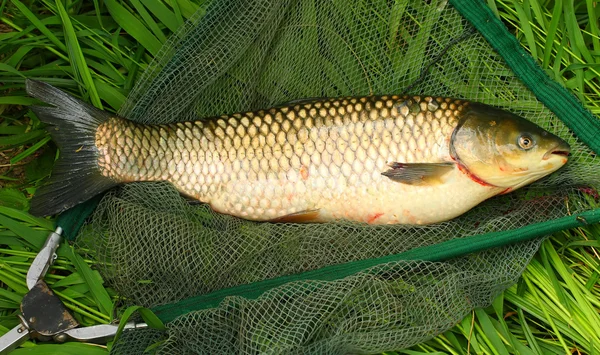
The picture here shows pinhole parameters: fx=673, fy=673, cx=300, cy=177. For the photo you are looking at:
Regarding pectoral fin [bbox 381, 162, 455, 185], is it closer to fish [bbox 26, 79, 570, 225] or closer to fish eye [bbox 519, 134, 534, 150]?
fish [bbox 26, 79, 570, 225]

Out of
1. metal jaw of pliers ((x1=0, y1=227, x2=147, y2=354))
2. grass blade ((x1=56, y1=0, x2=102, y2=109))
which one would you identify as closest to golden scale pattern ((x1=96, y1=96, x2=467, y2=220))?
grass blade ((x1=56, y1=0, x2=102, y2=109))

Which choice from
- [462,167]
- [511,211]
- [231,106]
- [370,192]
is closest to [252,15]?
[231,106]

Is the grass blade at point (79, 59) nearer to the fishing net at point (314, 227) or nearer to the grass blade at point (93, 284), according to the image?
the fishing net at point (314, 227)

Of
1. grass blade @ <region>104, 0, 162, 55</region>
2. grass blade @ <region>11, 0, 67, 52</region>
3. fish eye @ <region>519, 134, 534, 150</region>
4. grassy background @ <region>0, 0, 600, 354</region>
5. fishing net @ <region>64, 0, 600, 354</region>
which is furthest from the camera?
grass blade @ <region>104, 0, 162, 55</region>

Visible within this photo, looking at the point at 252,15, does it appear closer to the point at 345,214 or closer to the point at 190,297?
the point at 345,214

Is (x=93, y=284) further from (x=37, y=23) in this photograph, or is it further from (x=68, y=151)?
(x=37, y=23)

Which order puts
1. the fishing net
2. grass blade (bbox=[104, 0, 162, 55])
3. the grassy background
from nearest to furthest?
the fishing net → the grassy background → grass blade (bbox=[104, 0, 162, 55])
